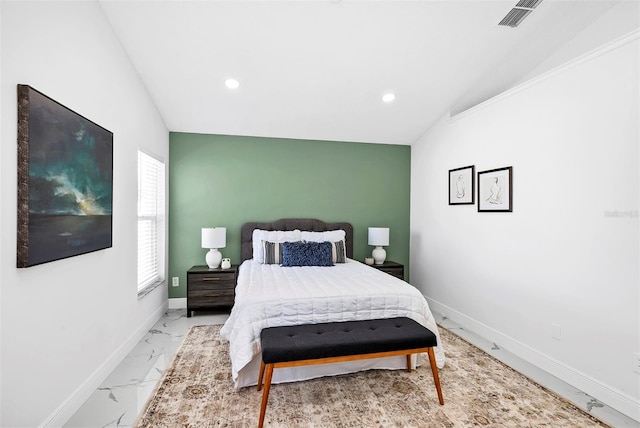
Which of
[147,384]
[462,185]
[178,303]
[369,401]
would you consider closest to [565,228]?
[462,185]

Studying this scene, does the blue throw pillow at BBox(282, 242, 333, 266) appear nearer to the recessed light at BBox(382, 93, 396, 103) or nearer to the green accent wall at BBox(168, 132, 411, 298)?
the green accent wall at BBox(168, 132, 411, 298)

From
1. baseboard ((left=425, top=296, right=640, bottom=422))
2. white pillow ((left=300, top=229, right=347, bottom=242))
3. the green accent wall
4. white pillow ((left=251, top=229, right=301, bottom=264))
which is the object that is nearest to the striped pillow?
white pillow ((left=251, top=229, right=301, bottom=264))

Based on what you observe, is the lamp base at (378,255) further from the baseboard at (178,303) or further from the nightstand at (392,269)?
the baseboard at (178,303)

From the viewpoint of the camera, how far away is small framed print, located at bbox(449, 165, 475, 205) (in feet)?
12.0

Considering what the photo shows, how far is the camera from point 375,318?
2.59m

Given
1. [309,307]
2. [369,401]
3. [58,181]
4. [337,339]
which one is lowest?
[369,401]

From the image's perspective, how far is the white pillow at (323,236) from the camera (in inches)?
168

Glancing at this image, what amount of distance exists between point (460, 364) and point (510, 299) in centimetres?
86

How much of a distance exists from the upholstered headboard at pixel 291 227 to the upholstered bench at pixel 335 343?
2214 mm

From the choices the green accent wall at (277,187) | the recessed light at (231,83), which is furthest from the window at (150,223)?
the recessed light at (231,83)

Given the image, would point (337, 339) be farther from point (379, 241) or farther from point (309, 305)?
point (379, 241)

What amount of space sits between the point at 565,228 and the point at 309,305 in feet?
7.01

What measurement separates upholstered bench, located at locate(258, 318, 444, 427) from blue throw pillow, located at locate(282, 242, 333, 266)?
1432 millimetres

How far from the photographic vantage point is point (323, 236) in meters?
4.30
